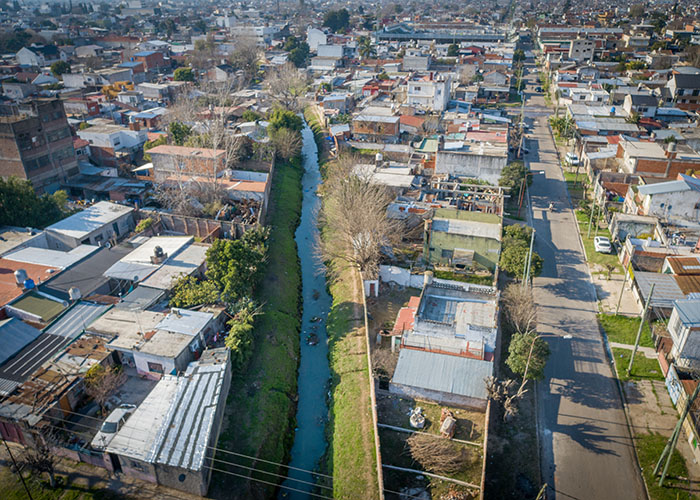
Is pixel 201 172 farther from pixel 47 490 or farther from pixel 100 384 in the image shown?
pixel 47 490

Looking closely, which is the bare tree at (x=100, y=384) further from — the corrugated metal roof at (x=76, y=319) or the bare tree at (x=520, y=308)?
Answer: the bare tree at (x=520, y=308)

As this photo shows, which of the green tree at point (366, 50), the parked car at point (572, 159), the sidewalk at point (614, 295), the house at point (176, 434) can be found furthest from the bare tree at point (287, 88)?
the house at point (176, 434)

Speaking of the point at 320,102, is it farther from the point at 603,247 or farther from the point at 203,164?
the point at 603,247

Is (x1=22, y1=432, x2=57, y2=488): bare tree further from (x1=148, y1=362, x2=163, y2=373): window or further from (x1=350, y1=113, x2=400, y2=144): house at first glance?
(x1=350, y1=113, x2=400, y2=144): house

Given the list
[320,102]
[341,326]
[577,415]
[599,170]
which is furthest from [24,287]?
[320,102]

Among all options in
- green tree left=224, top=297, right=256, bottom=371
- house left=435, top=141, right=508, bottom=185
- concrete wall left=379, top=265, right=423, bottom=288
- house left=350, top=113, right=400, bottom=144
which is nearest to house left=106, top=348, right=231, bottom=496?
green tree left=224, top=297, right=256, bottom=371

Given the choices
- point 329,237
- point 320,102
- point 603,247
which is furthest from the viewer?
point 320,102
